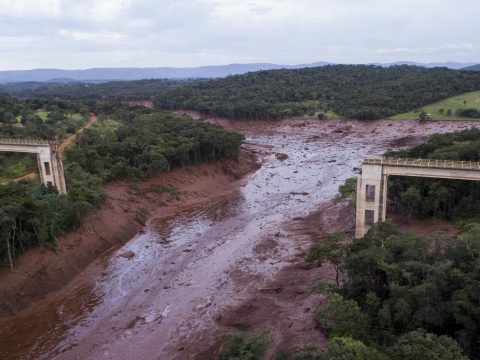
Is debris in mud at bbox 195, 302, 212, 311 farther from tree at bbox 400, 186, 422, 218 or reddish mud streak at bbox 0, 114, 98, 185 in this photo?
reddish mud streak at bbox 0, 114, 98, 185

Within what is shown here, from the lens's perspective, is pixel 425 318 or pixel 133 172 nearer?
pixel 425 318

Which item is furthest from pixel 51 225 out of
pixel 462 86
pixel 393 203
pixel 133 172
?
pixel 462 86

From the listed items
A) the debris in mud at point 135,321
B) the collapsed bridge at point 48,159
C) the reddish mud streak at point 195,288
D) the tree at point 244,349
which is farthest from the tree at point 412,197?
the collapsed bridge at point 48,159

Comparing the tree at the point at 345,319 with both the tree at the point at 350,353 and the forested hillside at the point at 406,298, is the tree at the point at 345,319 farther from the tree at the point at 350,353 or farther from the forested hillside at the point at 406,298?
the tree at the point at 350,353

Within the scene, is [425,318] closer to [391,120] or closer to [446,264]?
[446,264]

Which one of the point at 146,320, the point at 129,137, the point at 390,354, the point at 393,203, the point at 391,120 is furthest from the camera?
the point at 391,120

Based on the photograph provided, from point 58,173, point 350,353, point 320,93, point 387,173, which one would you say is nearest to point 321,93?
point 320,93
